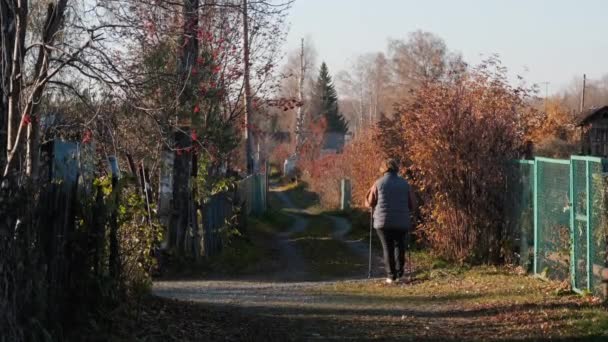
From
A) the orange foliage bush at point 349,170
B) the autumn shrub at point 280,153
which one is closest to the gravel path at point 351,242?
the orange foliage bush at point 349,170

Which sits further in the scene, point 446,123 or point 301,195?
point 301,195

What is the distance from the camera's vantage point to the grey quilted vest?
12.7 m

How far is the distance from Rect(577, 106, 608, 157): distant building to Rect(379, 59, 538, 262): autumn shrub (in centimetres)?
937

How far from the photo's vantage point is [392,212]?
1266 cm

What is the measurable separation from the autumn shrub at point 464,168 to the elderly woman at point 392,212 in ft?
5.14

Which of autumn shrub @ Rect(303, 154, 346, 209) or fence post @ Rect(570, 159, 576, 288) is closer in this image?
fence post @ Rect(570, 159, 576, 288)

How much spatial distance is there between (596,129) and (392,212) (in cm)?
1325

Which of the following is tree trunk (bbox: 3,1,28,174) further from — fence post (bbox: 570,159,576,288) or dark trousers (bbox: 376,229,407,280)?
dark trousers (bbox: 376,229,407,280)

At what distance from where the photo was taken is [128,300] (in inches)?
305

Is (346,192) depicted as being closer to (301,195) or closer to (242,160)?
(242,160)

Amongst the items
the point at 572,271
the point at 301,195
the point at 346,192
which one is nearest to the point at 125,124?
the point at 572,271

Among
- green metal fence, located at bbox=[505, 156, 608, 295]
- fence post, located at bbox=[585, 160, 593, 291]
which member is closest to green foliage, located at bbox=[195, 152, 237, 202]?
green metal fence, located at bbox=[505, 156, 608, 295]

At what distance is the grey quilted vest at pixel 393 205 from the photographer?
12.7 m

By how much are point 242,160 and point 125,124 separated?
822 inches
